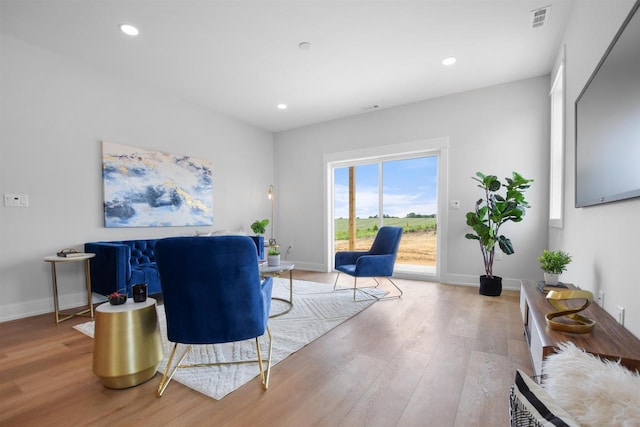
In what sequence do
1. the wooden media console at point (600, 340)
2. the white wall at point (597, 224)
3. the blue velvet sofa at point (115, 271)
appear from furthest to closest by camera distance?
the blue velvet sofa at point (115, 271) < the white wall at point (597, 224) < the wooden media console at point (600, 340)

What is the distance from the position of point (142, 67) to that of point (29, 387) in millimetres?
3332

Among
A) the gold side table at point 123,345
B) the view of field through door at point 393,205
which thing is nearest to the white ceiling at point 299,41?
the view of field through door at point 393,205

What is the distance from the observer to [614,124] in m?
1.44

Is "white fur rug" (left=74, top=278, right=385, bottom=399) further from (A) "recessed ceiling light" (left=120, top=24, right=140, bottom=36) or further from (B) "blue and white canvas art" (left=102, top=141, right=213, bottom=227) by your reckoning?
(A) "recessed ceiling light" (left=120, top=24, right=140, bottom=36)

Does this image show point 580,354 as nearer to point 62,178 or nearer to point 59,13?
point 59,13

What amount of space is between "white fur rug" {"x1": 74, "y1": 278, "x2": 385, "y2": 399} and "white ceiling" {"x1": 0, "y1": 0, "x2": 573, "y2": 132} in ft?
9.29

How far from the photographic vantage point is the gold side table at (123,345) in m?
1.65

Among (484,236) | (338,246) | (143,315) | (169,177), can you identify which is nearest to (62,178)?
(169,177)

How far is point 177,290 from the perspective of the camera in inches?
64.4

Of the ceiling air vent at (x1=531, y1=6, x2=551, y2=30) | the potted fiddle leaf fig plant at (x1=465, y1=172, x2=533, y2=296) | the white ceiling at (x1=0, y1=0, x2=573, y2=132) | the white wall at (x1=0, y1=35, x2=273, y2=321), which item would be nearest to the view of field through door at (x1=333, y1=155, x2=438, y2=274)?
the potted fiddle leaf fig plant at (x1=465, y1=172, x2=533, y2=296)

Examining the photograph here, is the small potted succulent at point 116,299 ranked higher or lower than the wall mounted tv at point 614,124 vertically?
lower

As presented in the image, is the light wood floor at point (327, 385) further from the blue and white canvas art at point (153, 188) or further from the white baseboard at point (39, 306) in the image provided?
the blue and white canvas art at point (153, 188)

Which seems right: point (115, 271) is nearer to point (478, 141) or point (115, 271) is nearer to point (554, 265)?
point (554, 265)

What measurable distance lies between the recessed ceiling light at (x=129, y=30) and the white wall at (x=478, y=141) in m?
3.32
